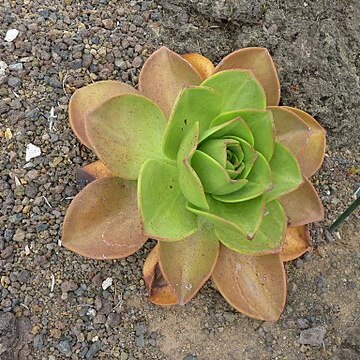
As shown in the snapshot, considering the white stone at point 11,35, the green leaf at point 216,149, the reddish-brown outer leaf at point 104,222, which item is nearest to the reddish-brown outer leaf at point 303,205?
the green leaf at point 216,149

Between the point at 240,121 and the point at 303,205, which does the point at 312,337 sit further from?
the point at 240,121

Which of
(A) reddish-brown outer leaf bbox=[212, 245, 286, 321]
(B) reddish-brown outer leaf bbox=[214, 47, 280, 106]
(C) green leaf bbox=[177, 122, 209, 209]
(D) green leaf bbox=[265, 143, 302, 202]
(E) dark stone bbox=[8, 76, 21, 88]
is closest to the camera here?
(C) green leaf bbox=[177, 122, 209, 209]

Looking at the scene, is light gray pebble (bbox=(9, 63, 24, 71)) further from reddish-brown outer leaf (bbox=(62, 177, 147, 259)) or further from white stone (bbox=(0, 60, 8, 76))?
reddish-brown outer leaf (bbox=(62, 177, 147, 259))

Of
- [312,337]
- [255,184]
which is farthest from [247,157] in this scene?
[312,337]

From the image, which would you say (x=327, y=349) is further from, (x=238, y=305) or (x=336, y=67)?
(x=336, y=67)

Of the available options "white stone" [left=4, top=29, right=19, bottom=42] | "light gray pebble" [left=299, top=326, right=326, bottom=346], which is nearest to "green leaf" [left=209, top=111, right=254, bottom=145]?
"light gray pebble" [left=299, top=326, right=326, bottom=346]

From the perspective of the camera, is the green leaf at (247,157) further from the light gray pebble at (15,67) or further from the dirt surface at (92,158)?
the light gray pebble at (15,67)

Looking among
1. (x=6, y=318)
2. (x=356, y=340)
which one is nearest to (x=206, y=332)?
(x=356, y=340)
